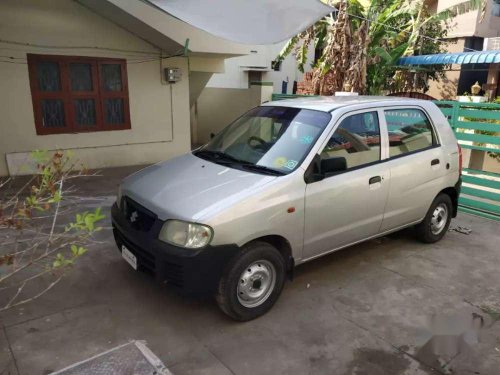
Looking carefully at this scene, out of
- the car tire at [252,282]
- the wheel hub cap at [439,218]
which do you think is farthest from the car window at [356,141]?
the wheel hub cap at [439,218]

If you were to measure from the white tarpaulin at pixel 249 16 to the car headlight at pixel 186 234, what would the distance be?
312 cm

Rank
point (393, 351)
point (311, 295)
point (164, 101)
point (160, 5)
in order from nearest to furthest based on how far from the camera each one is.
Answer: point (393, 351)
point (311, 295)
point (160, 5)
point (164, 101)

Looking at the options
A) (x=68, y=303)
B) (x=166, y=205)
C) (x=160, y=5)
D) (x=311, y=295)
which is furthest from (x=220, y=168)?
(x=160, y=5)

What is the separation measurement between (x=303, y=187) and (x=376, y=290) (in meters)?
1.36

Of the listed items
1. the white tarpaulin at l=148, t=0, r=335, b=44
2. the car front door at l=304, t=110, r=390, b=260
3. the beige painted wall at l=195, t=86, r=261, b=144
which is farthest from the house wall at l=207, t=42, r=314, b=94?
the car front door at l=304, t=110, r=390, b=260

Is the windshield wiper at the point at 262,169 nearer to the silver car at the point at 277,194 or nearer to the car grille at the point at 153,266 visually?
the silver car at the point at 277,194

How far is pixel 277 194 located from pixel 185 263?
0.92 meters

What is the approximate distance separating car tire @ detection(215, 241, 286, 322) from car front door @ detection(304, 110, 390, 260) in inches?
16.7

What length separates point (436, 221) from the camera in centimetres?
512

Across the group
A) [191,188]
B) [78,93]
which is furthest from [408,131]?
[78,93]

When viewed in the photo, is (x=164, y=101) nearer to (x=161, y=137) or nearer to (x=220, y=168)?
(x=161, y=137)

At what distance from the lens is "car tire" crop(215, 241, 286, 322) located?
10.3 ft

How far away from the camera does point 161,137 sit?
31.2ft

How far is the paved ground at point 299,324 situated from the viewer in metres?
2.93
